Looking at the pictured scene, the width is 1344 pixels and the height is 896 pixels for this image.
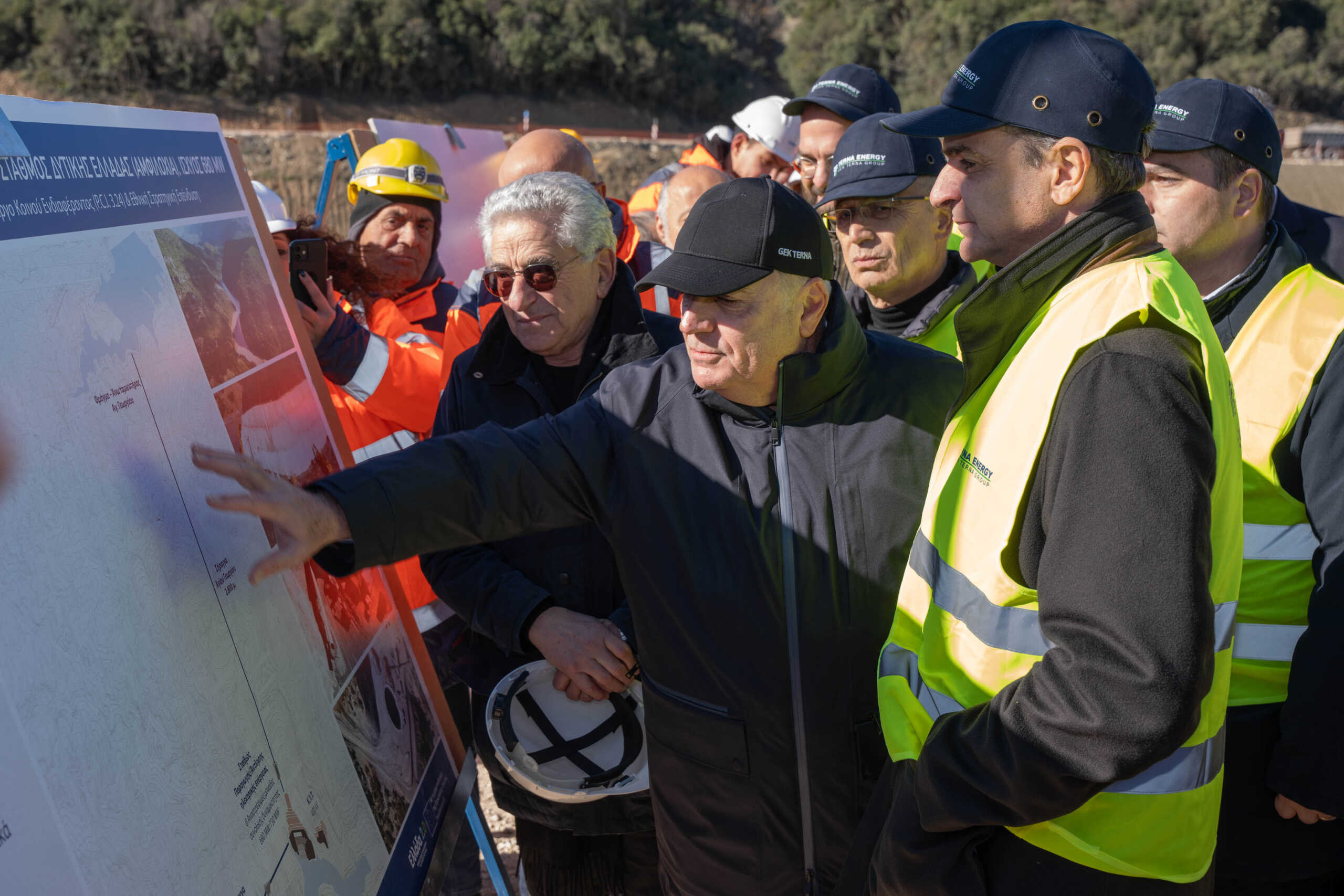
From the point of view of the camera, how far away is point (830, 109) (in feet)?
12.1

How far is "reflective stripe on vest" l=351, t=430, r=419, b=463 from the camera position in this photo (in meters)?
2.72

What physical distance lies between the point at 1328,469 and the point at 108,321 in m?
2.05

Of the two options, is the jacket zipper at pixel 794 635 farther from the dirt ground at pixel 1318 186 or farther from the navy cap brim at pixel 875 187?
the dirt ground at pixel 1318 186

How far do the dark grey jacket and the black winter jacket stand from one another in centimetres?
45

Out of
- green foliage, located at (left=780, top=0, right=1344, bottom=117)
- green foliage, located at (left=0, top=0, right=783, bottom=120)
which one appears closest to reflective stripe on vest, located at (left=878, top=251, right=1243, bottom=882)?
green foliage, located at (left=780, top=0, right=1344, bottom=117)

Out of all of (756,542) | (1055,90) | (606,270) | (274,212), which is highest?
(274,212)

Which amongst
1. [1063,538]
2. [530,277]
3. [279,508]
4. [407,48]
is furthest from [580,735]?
[407,48]

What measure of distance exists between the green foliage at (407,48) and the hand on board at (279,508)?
126ft

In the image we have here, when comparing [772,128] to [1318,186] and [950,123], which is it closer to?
[950,123]

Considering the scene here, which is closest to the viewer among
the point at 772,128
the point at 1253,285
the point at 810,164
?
the point at 1253,285

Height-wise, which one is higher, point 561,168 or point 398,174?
point 398,174

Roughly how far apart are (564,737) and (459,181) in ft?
17.5

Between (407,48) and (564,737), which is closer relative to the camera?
(564,737)

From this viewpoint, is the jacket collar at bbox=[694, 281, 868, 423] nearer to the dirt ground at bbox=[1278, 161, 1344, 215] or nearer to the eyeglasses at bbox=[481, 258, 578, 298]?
the eyeglasses at bbox=[481, 258, 578, 298]
